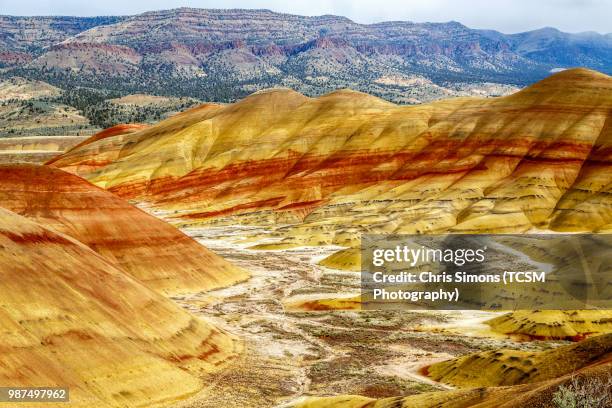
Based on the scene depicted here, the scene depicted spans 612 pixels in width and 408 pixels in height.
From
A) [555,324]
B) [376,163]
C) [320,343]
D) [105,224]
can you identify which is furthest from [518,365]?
[376,163]

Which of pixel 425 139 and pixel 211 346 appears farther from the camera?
pixel 425 139

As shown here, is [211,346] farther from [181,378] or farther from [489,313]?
[489,313]

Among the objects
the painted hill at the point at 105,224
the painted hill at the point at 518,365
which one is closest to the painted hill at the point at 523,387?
the painted hill at the point at 518,365

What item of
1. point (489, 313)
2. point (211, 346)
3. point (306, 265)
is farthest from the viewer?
point (306, 265)

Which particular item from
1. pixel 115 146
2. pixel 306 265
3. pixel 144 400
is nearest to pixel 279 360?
pixel 144 400

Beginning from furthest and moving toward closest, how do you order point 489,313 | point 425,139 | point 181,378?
point 425,139, point 489,313, point 181,378

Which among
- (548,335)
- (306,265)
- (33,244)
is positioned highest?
(33,244)

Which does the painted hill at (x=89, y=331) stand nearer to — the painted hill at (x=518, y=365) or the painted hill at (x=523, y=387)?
the painted hill at (x=523, y=387)
